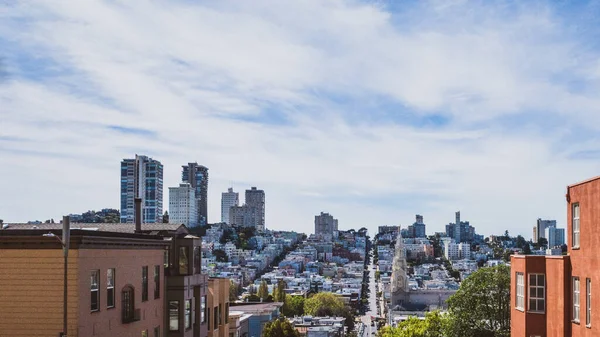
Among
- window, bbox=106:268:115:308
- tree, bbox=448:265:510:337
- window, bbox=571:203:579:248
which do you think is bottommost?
tree, bbox=448:265:510:337

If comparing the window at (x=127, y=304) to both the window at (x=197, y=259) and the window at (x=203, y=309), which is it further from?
the window at (x=203, y=309)

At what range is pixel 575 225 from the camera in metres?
25.9

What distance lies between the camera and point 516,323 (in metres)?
30.5

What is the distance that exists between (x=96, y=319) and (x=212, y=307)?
702 inches

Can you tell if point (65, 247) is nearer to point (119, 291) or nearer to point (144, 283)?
Result: point (119, 291)

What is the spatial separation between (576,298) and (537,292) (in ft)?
10.2

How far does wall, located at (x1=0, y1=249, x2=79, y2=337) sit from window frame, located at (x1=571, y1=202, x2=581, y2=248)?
1620 centimetres

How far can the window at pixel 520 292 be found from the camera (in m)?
29.4

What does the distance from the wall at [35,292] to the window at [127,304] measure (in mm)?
4906

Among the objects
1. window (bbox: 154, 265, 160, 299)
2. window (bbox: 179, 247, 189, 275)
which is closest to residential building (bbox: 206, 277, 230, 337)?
window (bbox: 179, 247, 189, 275)

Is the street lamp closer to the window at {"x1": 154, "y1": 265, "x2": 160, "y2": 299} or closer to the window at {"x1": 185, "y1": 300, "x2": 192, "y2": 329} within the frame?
the window at {"x1": 154, "y1": 265, "x2": 160, "y2": 299}

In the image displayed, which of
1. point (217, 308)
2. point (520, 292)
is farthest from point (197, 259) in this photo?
point (520, 292)

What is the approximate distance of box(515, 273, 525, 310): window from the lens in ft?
96.4

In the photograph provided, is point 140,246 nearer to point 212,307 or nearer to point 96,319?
point 96,319
